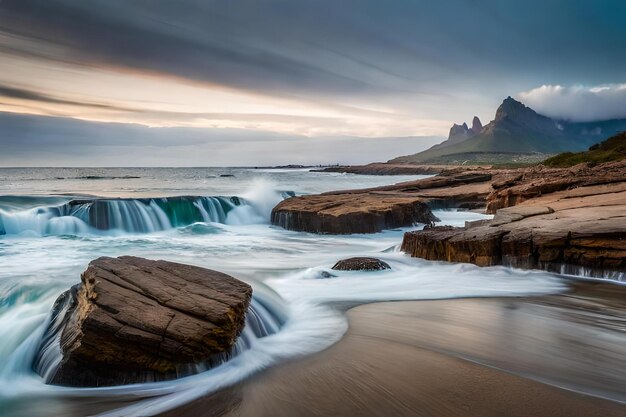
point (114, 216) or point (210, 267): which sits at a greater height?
point (114, 216)

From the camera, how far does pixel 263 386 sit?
4.14 m

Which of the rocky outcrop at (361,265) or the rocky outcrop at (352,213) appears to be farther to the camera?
the rocky outcrop at (352,213)

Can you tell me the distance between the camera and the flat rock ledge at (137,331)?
4.06m

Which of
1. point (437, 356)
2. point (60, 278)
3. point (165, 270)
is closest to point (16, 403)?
point (165, 270)

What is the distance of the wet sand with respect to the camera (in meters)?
3.64

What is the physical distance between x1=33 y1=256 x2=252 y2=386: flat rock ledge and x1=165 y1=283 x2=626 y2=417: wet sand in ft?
1.77

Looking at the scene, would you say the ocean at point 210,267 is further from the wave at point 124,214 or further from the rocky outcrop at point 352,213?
the rocky outcrop at point 352,213

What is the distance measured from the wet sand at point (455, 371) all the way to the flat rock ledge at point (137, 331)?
54 cm

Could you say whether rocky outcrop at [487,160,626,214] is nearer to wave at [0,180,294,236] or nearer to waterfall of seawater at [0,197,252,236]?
wave at [0,180,294,236]

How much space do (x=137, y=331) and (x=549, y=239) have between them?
25.7 feet

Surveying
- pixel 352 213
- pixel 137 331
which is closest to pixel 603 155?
pixel 352 213

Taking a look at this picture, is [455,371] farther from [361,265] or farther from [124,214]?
[124,214]

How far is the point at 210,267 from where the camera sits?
34.8 ft

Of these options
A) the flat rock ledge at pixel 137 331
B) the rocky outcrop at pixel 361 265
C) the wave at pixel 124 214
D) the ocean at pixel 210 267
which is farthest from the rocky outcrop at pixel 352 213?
the flat rock ledge at pixel 137 331
